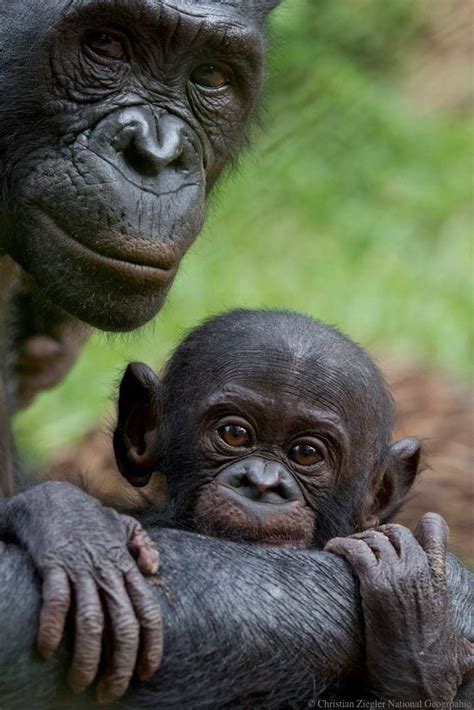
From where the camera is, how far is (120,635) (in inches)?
150

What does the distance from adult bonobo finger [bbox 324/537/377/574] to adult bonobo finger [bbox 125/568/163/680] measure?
0.82 m

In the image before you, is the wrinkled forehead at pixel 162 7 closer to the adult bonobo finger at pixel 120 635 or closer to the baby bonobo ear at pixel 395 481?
the baby bonobo ear at pixel 395 481

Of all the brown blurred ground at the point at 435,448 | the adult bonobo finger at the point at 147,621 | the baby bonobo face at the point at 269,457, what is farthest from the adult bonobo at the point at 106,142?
the brown blurred ground at the point at 435,448

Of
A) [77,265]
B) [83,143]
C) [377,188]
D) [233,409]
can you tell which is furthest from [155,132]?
[377,188]

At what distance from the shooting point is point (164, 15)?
5.21 metres

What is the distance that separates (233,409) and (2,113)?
144cm

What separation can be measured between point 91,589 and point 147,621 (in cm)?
21

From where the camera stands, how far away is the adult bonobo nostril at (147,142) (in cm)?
499

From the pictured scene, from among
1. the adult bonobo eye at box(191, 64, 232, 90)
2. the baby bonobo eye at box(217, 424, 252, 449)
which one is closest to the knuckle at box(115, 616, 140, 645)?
the baby bonobo eye at box(217, 424, 252, 449)

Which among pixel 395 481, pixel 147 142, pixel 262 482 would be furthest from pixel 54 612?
pixel 395 481

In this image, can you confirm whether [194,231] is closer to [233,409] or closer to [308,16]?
[233,409]

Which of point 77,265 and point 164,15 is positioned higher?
point 164,15

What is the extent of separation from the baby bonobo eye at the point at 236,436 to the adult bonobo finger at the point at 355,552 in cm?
61

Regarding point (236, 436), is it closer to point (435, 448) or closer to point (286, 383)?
point (286, 383)
